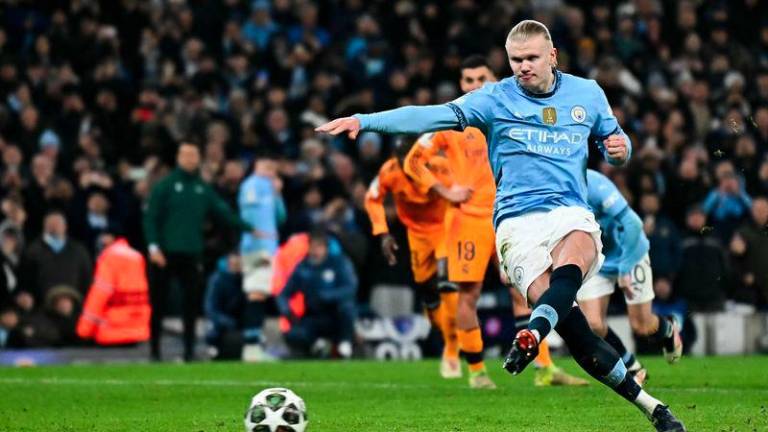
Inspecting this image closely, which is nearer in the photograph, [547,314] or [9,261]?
[547,314]

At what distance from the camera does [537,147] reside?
848 cm

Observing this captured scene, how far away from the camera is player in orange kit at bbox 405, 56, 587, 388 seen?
1233 centimetres

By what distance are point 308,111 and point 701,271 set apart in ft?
19.7

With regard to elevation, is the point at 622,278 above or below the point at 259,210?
below

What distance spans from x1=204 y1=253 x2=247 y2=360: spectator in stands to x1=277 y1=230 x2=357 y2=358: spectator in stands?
1.75ft

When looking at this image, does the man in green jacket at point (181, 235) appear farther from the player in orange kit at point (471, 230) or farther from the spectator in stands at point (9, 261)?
the player in orange kit at point (471, 230)

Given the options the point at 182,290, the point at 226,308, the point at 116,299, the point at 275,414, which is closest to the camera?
the point at 275,414

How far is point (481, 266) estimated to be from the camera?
12.3 meters

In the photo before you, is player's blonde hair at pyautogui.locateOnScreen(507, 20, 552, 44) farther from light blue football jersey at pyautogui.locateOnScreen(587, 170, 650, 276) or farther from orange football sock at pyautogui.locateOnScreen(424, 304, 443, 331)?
orange football sock at pyautogui.locateOnScreen(424, 304, 443, 331)

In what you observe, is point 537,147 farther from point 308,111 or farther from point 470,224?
point 308,111

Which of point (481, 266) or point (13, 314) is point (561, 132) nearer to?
point (481, 266)

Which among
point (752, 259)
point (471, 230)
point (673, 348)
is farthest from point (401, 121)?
point (752, 259)

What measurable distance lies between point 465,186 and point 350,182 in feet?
26.8

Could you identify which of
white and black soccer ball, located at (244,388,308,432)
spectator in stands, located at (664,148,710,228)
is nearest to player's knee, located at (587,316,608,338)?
white and black soccer ball, located at (244,388,308,432)
